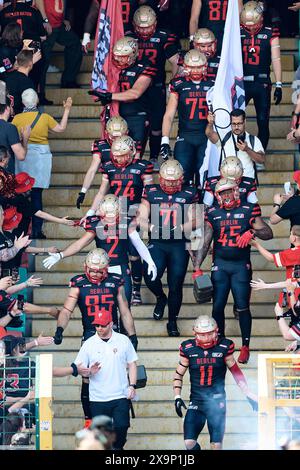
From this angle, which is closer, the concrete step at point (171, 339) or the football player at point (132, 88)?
the concrete step at point (171, 339)

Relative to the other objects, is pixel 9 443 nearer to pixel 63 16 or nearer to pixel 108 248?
pixel 108 248

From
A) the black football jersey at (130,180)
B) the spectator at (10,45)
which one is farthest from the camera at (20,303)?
the spectator at (10,45)

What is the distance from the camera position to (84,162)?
A: 1086 inches

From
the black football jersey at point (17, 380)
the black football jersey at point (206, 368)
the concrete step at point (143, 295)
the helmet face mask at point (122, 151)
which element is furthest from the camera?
the concrete step at point (143, 295)

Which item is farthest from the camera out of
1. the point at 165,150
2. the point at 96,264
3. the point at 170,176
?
the point at 165,150

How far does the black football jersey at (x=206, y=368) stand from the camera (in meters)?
23.6

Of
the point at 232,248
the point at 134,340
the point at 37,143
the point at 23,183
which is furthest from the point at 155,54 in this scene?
the point at 134,340

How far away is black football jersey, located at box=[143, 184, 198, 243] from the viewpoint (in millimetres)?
25125

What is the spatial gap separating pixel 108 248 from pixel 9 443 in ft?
10.5

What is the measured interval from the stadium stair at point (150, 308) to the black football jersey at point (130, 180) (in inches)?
43.9

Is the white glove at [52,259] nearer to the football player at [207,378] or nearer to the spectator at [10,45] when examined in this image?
the football player at [207,378]

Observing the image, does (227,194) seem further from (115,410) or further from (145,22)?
(145,22)

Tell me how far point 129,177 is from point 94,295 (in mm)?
1814

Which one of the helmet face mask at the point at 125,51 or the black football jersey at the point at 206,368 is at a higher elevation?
the helmet face mask at the point at 125,51
